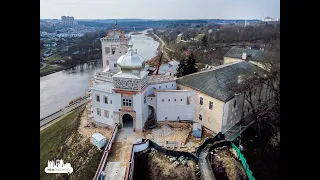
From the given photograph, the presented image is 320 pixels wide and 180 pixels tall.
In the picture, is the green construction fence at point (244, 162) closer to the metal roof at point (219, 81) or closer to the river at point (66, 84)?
the metal roof at point (219, 81)

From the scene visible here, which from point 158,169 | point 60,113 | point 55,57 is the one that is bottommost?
point 158,169

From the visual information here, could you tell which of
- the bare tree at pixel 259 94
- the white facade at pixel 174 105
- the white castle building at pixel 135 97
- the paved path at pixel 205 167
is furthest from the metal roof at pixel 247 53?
the paved path at pixel 205 167

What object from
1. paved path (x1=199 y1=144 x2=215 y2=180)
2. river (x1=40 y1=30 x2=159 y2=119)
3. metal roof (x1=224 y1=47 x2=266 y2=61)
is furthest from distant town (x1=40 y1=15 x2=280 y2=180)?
river (x1=40 y1=30 x2=159 y2=119)

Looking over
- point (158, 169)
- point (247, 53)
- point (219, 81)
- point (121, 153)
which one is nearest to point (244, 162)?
point (158, 169)

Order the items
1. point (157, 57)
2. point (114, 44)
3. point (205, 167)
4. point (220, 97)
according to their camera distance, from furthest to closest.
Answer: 1. point (157, 57)
2. point (114, 44)
3. point (220, 97)
4. point (205, 167)

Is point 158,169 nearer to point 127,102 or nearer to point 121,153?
point 121,153

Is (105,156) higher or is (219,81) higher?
(219,81)
